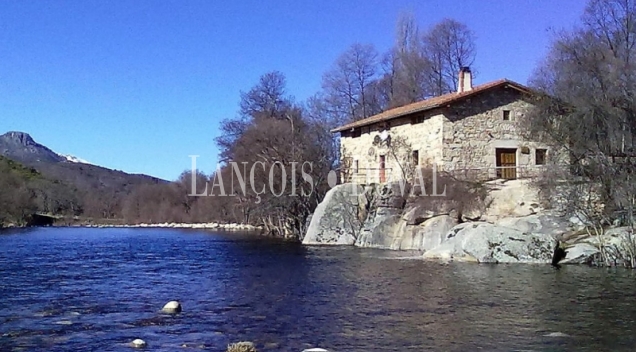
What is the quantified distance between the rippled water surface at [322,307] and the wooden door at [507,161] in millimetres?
11722

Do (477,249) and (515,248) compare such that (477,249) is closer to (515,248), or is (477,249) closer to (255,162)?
(515,248)

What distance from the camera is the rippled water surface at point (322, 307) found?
37.8 ft

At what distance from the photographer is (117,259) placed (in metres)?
29.6

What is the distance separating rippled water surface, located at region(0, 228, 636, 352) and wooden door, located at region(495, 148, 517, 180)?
1172 centimetres

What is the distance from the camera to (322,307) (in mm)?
15125

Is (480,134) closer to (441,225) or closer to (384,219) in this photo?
(441,225)

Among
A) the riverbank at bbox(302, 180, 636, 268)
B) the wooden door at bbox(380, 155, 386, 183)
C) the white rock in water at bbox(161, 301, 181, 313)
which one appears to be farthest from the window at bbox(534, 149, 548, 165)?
the white rock in water at bbox(161, 301, 181, 313)

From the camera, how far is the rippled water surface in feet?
37.8

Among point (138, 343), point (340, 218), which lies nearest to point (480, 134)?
point (340, 218)

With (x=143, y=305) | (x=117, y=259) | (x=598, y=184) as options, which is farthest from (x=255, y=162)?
(x=143, y=305)

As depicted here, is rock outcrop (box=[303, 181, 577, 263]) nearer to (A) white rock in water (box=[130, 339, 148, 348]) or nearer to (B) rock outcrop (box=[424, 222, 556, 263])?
(B) rock outcrop (box=[424, 222, 556, 263])

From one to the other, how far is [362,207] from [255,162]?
11363 millimetres

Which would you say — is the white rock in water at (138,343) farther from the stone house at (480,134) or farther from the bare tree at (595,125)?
the stone house at (480,134)

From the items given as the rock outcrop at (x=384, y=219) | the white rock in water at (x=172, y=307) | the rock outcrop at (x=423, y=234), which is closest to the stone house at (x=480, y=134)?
the rock outcrop at (x=384, y=219)
